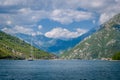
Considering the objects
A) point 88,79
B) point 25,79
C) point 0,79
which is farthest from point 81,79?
point 0,79

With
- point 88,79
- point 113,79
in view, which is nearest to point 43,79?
point 88,79

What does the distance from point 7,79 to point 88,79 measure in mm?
40761

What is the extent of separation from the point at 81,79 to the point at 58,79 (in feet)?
38.7

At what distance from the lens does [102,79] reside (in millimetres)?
153375

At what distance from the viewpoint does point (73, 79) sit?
153 m

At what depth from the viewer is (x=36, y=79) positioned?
15312 centimetres

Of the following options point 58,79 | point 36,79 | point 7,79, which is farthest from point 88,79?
point 7,79

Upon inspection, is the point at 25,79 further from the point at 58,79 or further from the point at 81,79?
the point at 81,79

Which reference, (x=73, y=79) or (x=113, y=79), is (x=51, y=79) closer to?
(x=73, y=79)

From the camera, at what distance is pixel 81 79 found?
154 m

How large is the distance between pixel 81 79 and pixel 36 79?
22902 mm

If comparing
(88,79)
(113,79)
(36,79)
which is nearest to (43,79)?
(36,79)

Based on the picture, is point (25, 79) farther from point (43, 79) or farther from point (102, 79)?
point (102, 79)

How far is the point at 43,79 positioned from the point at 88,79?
22.9 m
